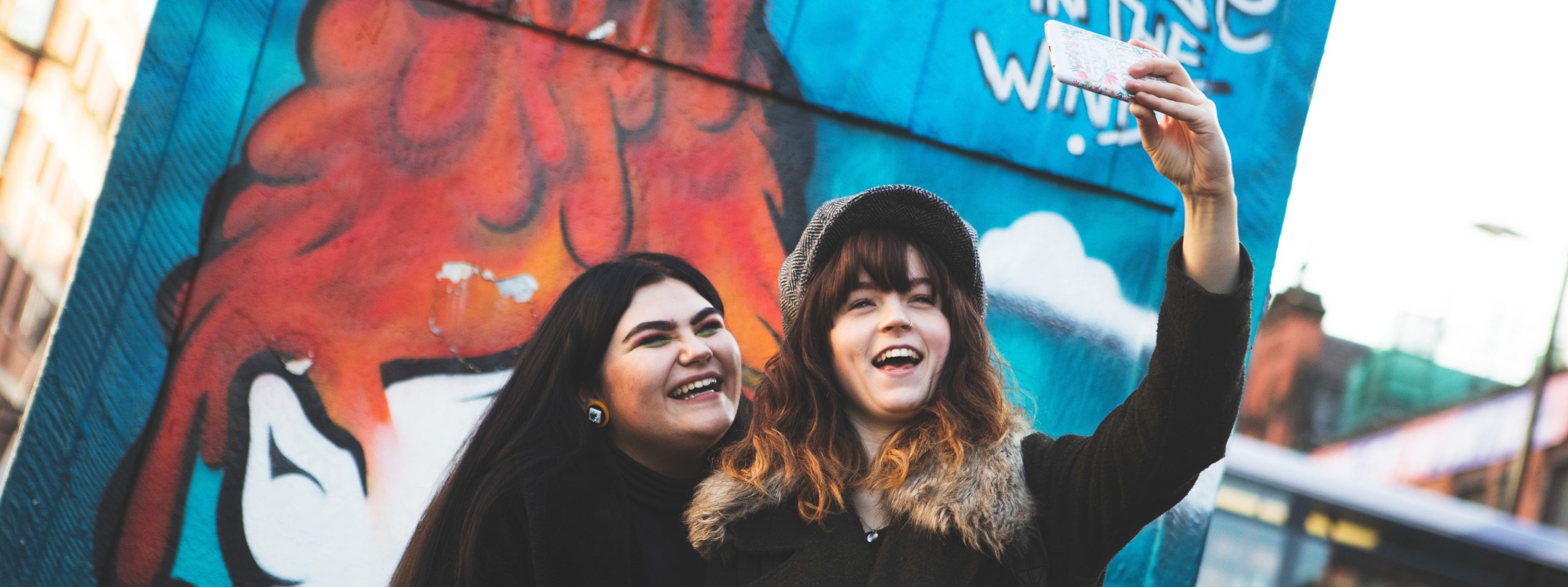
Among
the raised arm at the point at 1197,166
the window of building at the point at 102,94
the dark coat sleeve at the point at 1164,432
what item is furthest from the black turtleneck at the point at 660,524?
the window of building at the point at 102,94

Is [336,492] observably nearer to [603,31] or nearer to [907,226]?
[603,31]

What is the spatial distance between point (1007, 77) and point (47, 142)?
2.98 m

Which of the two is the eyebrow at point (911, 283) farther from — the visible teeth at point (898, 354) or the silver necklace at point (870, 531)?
the silver necklace at point (870, 531)

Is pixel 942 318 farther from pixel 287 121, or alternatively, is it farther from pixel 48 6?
pixel 48 6

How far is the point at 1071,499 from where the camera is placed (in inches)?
67.7

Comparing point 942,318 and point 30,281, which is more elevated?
point 942,318

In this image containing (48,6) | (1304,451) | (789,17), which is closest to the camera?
(48,6)

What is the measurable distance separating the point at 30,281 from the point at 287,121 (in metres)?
0.86

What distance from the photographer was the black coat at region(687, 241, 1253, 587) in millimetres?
1501

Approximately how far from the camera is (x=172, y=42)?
3.02 meters

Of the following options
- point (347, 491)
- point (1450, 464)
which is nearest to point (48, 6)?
point (347, 491)

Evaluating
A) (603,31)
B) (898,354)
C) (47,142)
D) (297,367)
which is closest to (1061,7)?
(603,31)

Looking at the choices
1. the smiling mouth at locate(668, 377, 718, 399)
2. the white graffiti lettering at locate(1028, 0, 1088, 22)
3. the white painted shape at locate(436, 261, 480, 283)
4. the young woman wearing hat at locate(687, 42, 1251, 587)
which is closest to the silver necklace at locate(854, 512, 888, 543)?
the young woman wearing hat at locate(687, 42, 1251, 587)

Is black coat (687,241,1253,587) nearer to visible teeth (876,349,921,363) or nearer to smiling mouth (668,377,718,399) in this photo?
visible teeth (876,349,921,363)
